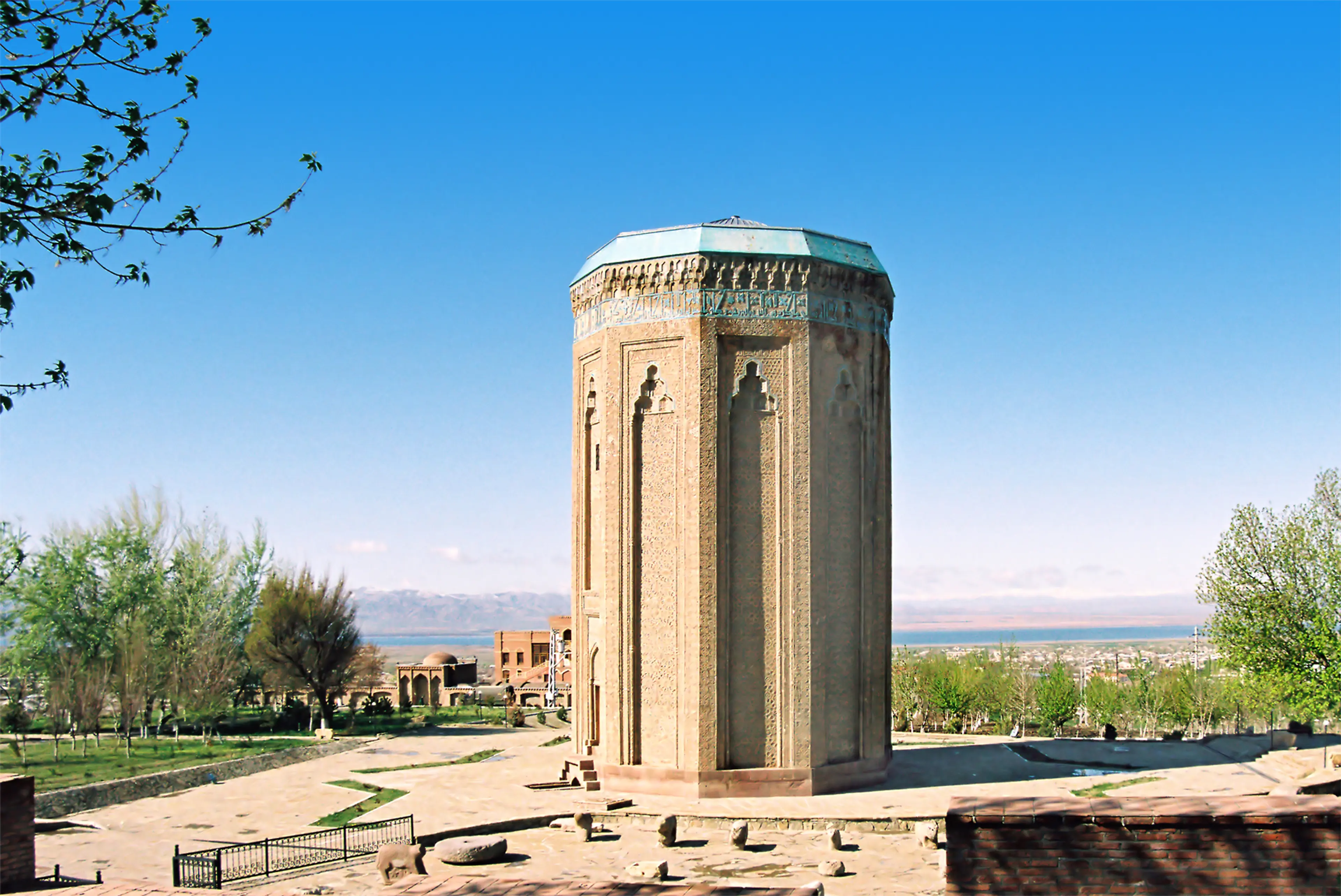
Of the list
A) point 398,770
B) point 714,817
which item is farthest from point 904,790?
point 398,770

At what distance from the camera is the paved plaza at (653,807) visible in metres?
15.1

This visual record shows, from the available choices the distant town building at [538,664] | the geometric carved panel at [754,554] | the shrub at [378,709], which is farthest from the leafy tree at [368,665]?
the geometric carved panel at [754,554]

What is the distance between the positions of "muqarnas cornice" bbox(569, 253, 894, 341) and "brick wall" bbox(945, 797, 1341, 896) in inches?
479

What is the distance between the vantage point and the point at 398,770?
957 inches

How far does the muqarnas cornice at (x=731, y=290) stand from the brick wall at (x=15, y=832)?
38.5 feet

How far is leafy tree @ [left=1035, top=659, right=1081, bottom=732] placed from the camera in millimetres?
31875

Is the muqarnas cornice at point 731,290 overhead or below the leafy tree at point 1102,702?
overhead

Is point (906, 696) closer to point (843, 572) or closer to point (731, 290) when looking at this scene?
point (843, 572)

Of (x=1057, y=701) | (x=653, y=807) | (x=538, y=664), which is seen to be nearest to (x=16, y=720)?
(x=653, y=807)

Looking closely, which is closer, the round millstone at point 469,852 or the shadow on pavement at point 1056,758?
the round millstone at point 469,852

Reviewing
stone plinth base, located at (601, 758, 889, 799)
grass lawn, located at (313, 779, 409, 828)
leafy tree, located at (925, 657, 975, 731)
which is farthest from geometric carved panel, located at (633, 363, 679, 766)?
leafy tree, located at (925, 657, 975, 731)

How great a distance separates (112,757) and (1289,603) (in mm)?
27004

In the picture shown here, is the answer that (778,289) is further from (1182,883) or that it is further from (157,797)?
(157,797)

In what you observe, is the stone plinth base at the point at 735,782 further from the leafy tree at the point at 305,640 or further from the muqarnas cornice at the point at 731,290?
the leafy tree at the point at 305,640
